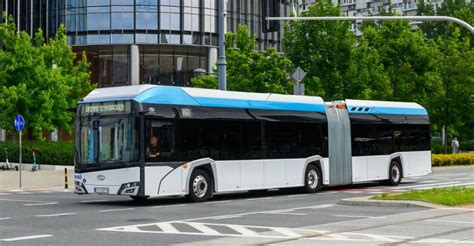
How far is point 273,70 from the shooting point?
4303 centimetres

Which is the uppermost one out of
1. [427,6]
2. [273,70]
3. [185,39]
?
[427,6]

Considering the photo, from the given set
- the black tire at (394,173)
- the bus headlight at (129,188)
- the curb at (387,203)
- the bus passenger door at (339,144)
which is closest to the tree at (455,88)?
the black tire at (394,173)

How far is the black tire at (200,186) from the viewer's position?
2117cm

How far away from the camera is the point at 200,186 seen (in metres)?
21.4

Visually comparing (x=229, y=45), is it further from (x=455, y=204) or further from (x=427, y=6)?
(x=427, y=6)

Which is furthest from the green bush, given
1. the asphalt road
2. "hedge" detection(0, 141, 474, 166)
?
the asphalt road

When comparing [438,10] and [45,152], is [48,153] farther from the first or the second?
[438,10]

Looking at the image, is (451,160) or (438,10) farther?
(438,10)

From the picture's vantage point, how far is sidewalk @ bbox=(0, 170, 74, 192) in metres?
31.6

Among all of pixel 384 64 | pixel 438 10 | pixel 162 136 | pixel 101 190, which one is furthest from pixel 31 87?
pixel 438 10

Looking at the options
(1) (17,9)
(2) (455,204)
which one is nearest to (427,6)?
(1) (17,9)

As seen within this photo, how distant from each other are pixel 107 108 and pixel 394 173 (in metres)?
13.4

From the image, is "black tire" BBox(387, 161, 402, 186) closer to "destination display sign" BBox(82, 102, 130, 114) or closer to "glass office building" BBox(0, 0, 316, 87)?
"destination display sign" BBox(82, 102, 130, 114)

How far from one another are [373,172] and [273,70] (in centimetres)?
1578
